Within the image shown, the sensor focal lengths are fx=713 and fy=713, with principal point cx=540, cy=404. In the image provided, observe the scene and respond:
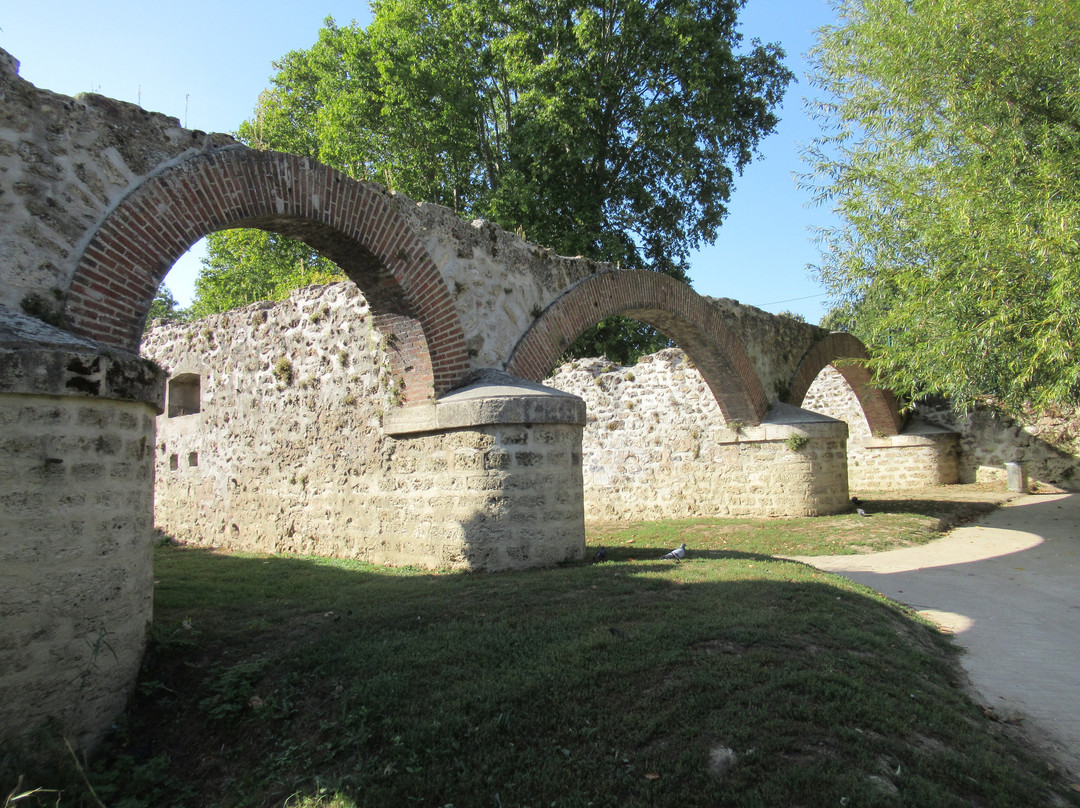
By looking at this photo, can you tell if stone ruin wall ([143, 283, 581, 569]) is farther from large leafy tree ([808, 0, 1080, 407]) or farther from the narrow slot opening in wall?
large leafy tree ([808, 0, 1080, 407])

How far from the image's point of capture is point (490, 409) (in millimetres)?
5891

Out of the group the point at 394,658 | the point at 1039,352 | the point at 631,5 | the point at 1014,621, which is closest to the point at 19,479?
the point at 394,658

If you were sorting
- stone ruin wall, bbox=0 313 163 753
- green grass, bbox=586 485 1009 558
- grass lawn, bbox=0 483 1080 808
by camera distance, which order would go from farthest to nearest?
green grass, bbox=586 485 1009 558
stone ruin wall, bbox=0 313 163 753
grass lawn, bbox=0 483 1080 808

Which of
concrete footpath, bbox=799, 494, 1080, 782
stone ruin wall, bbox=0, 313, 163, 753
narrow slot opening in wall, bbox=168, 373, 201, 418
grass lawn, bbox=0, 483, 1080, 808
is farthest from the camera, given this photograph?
narrow slot opening in wall, bbox=168, 373, 201, 418

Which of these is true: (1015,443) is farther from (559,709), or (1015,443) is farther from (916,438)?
(559,709)

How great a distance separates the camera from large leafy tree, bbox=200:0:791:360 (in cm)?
1669

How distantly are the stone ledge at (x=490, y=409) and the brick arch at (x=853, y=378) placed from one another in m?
7.65

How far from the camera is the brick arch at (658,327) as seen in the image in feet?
25.4

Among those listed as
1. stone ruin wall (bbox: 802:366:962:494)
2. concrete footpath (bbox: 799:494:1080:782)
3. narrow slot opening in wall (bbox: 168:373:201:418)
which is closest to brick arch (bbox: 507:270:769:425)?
concrete footpath (bbox: 799:494:1080:782)

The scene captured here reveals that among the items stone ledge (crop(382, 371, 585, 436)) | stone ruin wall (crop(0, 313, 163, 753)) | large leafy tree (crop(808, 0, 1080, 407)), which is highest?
large leafy tree (crop(808, 0, 1080, 407))

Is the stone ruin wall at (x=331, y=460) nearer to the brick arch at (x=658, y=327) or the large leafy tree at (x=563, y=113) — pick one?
the brick arch at (x=658, y=327)

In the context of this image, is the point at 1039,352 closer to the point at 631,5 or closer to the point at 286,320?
the point at 286,320

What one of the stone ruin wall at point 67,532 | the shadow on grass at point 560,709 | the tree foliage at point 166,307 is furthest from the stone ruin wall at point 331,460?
the tree foliage at point 166,307

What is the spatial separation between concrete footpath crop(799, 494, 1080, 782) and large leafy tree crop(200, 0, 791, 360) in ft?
33.2
